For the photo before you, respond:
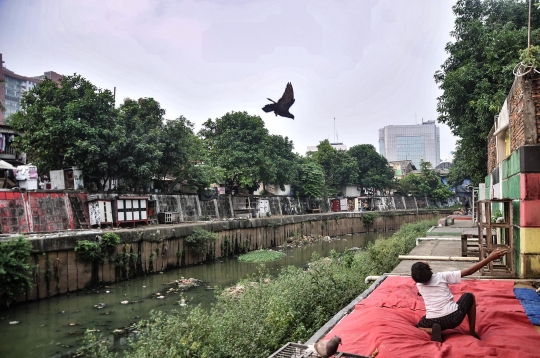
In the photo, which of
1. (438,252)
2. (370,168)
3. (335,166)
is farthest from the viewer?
(370,168)

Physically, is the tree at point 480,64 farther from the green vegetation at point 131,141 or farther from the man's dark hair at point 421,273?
the green vegetation at point 131,141

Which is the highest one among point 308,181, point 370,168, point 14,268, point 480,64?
point 480,64

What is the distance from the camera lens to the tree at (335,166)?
47.5m

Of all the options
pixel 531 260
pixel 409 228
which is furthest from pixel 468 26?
pixel 531 260

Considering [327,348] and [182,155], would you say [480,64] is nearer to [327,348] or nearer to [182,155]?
[182,155]

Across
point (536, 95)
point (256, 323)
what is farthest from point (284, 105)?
point (536, 95)

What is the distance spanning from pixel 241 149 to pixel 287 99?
2415cm

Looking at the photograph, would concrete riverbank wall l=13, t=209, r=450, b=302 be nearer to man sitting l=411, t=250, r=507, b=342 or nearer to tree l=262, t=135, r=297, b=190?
tree l=262, t=135, r=297, b=190

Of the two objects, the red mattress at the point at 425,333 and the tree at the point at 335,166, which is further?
the tree at the point at 335,166

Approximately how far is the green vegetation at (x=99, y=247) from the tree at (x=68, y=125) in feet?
18.0

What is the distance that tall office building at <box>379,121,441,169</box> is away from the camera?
11431cm

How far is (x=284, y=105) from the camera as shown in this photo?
611 centimetres

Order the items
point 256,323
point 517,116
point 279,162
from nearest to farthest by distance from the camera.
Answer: point 256,323 < point 517,116 < point 279,162

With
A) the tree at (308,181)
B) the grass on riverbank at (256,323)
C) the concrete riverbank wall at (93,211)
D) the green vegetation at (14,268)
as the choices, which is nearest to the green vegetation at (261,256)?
the concrete riverbank wall at (93,211)
